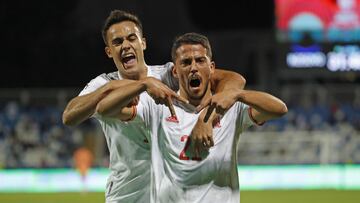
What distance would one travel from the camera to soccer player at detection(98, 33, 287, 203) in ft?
13.4

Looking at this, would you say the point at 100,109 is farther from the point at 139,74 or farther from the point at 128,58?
the point at 139,74

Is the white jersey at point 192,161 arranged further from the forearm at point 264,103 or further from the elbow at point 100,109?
the elbow at point 100,109

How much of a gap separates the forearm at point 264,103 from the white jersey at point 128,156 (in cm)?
102

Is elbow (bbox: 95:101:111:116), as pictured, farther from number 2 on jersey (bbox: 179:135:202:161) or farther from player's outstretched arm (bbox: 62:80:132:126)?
number 2 on jersey (bbox: 179:135:202:161)

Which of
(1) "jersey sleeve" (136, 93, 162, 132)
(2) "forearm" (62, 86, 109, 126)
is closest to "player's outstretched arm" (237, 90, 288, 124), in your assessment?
(1) "jersey sleeve" (136, 93, 162, 132)

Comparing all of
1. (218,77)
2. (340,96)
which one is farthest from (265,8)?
(218,77)

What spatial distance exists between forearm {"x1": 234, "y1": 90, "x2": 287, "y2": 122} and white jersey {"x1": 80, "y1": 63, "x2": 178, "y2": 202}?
1.02m

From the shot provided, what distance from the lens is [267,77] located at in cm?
2592

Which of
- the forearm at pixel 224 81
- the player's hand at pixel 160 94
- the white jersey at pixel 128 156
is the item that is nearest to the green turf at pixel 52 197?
the white jersey at pixel 128 156

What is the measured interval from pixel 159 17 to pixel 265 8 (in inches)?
192

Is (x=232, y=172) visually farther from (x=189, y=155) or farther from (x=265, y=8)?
(x=265, y=8)

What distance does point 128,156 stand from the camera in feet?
17.1

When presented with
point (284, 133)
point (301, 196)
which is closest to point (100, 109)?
point (301, 196)

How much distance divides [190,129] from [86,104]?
2.31 feet
